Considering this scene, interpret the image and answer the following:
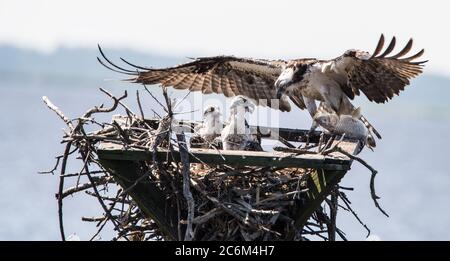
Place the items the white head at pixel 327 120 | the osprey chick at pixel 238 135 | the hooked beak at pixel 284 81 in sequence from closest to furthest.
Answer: the white head at pixel 327 120 < the osprey chick at pixel 238 135 < the hooked beak at pixel 284 81

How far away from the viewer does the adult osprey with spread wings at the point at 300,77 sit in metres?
7.51

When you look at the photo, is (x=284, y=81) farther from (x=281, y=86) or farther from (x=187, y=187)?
(x=187, y=187)

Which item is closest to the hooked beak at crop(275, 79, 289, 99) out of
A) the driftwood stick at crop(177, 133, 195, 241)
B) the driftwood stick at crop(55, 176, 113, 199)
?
the driftwood stick at crop(55, 176, 113, 199)

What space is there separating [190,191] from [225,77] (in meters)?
2.43

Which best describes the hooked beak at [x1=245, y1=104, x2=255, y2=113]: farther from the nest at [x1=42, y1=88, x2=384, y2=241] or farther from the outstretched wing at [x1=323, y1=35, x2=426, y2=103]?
the nest at [x1=42, y1=88, x2=384, y2=241]

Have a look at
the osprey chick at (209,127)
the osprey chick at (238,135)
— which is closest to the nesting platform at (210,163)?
the osprey chick at (238,135)

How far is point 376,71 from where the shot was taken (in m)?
7.61

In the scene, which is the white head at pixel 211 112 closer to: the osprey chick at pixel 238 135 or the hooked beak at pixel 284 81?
the osprey chick at pixel 238 135

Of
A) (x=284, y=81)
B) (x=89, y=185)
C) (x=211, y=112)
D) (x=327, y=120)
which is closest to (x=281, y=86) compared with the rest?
(x=284, y=81)

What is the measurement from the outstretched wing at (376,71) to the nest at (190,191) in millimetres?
969

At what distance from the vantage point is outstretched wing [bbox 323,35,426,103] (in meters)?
7.33

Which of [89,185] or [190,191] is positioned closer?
[190,191]

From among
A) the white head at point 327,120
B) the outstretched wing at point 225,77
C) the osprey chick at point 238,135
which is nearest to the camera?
the white head at point 327,120
